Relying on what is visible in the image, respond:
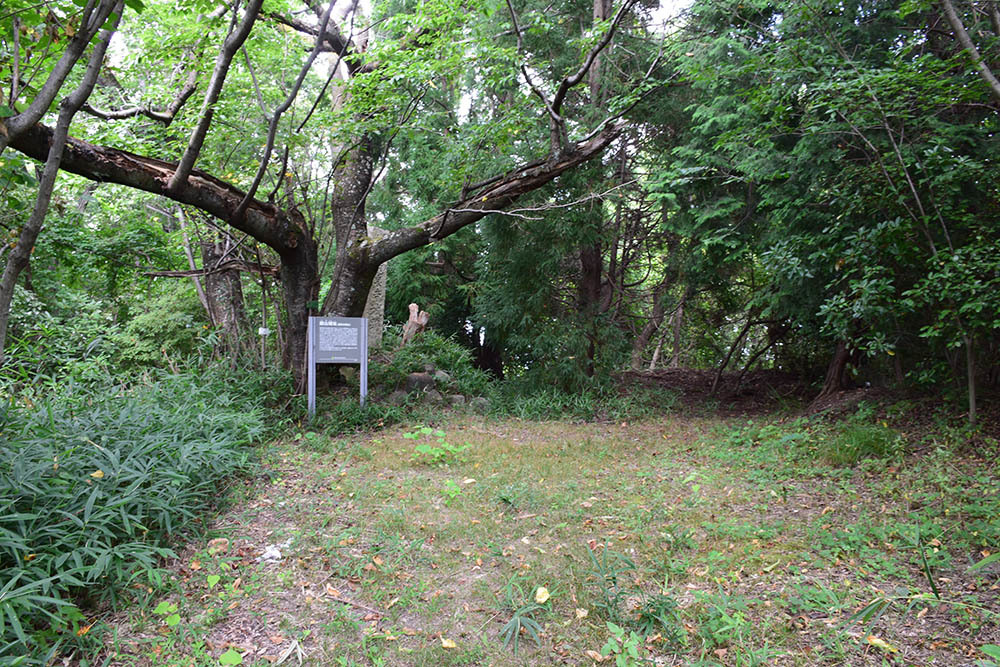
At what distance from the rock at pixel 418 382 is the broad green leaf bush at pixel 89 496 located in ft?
11.7

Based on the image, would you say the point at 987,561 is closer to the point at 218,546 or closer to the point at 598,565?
the point at 598,565

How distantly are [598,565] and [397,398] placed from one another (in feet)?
17.1

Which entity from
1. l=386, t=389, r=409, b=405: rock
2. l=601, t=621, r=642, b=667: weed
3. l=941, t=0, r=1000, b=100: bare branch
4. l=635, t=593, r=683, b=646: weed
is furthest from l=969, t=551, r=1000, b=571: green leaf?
l=386, t=389, r=409, b=405: rock

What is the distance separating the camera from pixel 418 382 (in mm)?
8367

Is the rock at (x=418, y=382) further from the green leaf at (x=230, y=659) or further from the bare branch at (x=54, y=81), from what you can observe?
the bare branch at (x=54, y=81)

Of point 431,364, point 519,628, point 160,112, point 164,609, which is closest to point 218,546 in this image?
point 164,609

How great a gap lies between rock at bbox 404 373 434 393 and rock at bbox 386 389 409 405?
8.9 inches

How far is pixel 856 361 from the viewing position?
7254 millimetres

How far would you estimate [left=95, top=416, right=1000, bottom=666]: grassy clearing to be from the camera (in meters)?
2.54

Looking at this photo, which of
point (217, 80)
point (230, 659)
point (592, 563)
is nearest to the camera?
point (230, 659)

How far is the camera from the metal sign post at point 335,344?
6.76m

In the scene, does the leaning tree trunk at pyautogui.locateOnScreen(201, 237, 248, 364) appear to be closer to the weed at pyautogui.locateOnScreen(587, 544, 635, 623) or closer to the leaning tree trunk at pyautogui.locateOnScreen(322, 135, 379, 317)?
the leaning tree trunk at pyautogui.locateOnScreen(322, 135, 379, 317)

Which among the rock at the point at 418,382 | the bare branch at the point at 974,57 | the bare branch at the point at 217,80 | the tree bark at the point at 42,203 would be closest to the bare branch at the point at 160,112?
the bare branch at the point at 217,80

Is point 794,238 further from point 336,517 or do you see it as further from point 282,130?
point 282,130
